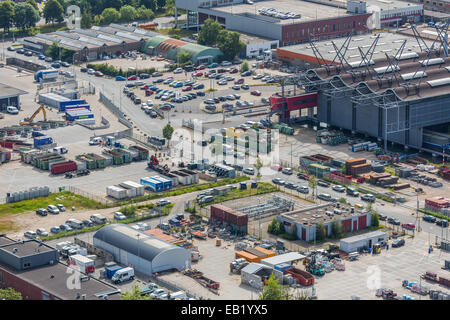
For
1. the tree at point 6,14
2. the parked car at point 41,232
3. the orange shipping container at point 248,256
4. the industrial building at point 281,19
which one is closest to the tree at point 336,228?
the orange shipping container at point 248,256

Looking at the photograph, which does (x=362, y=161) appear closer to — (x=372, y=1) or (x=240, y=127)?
(x=240, y=127)

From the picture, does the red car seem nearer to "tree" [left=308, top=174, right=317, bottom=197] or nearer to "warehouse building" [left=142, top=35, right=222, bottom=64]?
"tree" [left=308, top=174, right=317, bottom=197]

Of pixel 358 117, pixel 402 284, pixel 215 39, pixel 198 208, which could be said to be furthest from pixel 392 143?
pixel 215 39

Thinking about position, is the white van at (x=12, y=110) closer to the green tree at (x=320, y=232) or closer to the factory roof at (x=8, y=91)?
the factory roof at (x=8, y=91)

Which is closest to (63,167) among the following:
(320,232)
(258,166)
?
(258,166)

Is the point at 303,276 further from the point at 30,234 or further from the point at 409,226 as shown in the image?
the point at 30,234
